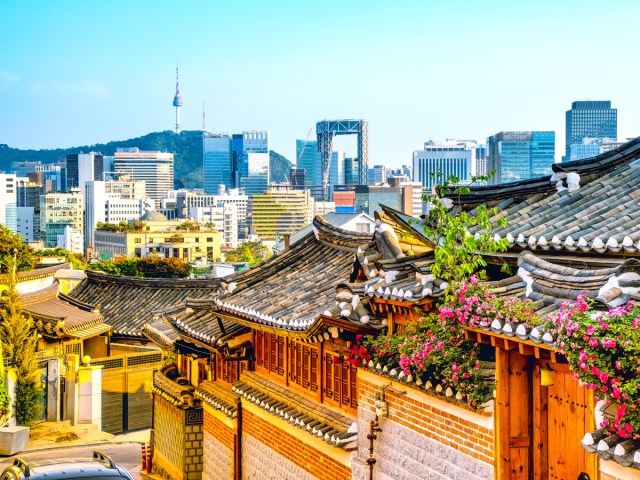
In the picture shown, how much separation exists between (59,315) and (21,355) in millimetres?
4245

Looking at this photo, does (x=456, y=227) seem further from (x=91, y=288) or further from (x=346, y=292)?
(x=91, y=288)

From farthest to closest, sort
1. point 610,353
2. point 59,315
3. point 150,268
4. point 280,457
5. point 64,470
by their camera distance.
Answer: point 150,268, point 59,315, point 280,457, point 64,470, point 610,353

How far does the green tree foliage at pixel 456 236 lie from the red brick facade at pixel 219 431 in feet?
25.8

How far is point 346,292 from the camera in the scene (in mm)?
11602

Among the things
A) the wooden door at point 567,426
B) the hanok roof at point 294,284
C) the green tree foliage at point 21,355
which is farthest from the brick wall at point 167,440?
the wooden door at point 567,426

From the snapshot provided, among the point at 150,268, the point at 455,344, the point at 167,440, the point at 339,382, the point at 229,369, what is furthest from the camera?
the point at 150,268

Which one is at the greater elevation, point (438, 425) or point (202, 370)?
point (438, 425)

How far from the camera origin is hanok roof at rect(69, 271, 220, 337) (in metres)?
37.1

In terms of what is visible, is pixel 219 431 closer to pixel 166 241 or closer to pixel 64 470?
pixel 64 470

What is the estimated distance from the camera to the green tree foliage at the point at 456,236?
979 centimetres

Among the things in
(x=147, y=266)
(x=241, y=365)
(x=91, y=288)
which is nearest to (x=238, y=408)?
(x=241, y=365)

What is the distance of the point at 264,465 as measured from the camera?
52.8 ft

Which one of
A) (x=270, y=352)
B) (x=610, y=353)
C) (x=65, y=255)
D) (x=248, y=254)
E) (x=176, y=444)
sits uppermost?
(x=610, y=353)

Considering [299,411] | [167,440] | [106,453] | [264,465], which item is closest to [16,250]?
[106,453]
